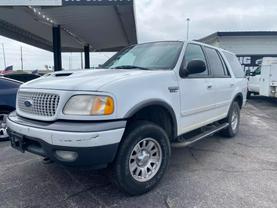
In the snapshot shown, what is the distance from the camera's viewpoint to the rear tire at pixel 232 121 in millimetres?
5672

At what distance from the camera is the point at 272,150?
5.04 m

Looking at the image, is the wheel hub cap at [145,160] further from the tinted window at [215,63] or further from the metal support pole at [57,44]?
the metal support pole at [57,44]

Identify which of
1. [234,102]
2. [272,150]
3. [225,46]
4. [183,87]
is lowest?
[272,150]

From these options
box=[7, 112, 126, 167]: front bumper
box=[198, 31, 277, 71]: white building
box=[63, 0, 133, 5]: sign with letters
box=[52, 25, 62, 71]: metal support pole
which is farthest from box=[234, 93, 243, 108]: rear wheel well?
box=[198, 31, 277, 71]: white building

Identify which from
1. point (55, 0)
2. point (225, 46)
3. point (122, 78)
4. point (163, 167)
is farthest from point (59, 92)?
point (225, 46)

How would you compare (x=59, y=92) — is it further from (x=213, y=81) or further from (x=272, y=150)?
(x=272, y=150)

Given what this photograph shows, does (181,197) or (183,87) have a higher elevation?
(183,87)

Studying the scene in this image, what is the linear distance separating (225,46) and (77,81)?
1813 centimetres

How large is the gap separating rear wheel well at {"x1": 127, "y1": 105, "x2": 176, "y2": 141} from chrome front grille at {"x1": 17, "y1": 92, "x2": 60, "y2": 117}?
3.38ft

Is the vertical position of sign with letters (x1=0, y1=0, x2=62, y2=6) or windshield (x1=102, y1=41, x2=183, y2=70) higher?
sign with letters (x1=0, y1=0, x2=62, y2=6)

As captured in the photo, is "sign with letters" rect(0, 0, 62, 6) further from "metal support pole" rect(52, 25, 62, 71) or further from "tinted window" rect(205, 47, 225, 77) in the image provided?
"tinted window" rect(205, 47, 225, 77)

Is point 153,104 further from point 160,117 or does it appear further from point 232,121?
point 232,121

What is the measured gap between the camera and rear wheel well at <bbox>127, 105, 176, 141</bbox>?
131 inches

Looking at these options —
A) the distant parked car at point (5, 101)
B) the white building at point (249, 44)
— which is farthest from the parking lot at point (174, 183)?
the white building at point (249, 44)
